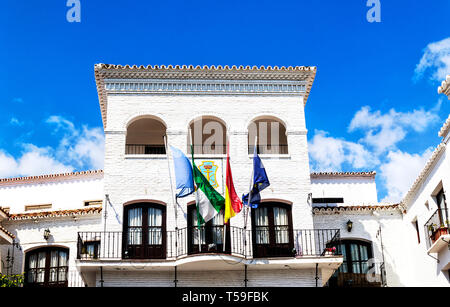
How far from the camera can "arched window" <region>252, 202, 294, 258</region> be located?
2303 centimetres

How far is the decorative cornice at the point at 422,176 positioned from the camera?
22355mm

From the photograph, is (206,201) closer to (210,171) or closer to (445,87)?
(210,171)

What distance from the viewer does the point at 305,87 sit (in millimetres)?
25625

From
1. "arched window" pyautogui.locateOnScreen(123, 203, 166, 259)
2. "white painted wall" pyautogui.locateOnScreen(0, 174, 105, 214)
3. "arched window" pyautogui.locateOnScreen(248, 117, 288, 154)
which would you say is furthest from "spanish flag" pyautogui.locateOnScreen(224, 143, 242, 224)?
"white painted wall" pyautogui.locateOnScreen(0, 174, 105, 214)

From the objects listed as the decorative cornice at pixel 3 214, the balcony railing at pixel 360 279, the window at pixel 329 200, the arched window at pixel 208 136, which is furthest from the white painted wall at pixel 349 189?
the decorative cornice at pixel 3 214

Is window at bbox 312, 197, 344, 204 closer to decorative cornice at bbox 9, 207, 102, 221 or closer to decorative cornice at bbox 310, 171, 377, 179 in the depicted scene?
decorative cornice at bbox 310, 171, 377, 179

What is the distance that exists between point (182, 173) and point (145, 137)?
5523 mm

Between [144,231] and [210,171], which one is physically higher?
[210,171]

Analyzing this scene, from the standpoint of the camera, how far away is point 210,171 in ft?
78.9

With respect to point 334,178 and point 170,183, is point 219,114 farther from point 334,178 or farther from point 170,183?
point 334,178

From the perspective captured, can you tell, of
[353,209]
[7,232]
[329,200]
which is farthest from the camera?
[329,200]

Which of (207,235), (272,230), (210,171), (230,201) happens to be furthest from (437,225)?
(210,171)

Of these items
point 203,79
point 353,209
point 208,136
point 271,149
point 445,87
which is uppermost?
point 203,79
